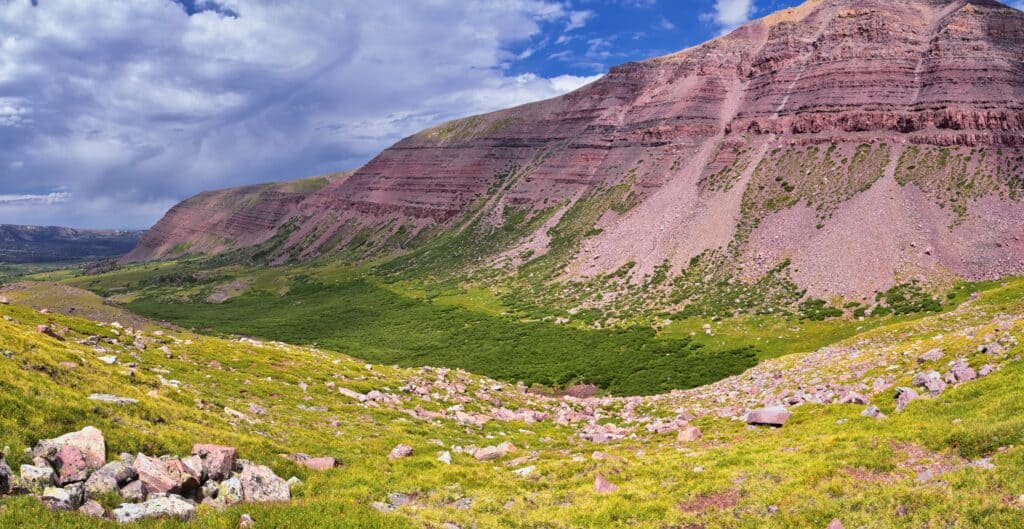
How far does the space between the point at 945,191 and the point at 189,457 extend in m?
101

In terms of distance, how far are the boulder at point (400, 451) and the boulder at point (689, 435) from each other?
44.3 feet

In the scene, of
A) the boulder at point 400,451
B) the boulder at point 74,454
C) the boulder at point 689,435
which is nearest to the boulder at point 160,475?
the boulder at point 74,454

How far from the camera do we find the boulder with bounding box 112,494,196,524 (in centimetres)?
1225

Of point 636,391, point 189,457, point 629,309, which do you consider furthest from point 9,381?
point 629,309

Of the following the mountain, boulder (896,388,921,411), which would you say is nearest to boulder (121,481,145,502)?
boulder (896,388,921,411)

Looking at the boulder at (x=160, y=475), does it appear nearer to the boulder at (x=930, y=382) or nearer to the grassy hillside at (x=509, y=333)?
the boulder at (x=930, y=382)

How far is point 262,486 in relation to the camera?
15.4m

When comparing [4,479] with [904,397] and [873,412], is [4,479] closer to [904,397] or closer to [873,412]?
[873,412]

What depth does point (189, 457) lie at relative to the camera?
51.4ft

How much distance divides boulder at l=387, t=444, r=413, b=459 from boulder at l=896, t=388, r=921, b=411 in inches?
832

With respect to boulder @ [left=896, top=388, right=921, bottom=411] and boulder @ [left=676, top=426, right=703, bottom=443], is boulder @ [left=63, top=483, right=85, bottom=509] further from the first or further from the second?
boulder @ [left=896, top=388, right=921, bottom=411]

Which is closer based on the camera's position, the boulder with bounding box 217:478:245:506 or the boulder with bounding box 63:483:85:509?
the boulder with bounding box 63:483:85:509

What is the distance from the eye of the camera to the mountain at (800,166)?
7550cm

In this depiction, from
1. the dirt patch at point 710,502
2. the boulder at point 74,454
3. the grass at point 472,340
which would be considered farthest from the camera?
the grass at point 472,340
